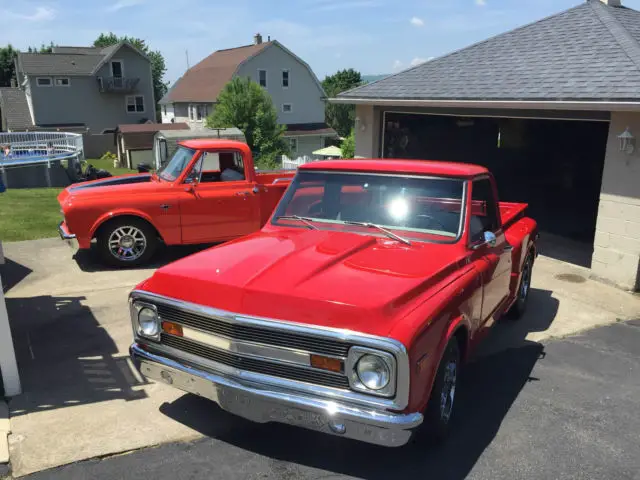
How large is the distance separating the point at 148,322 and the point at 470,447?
2486mm

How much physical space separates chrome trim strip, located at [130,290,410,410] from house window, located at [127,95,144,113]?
1895 inches

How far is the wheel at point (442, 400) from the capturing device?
366cm

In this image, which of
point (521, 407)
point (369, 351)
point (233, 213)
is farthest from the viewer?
point (233, 213)

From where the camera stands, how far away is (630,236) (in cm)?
808

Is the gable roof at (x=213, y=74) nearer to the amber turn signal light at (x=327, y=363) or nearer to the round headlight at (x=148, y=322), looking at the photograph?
the round headlight at (x=148, y=322)

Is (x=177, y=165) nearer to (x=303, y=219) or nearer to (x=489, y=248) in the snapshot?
(x=303, y=219)

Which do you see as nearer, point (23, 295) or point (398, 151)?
point (23, 295)

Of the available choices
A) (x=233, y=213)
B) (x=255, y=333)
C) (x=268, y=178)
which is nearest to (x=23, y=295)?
(x=233, y=213)

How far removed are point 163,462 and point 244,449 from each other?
554 millimetres

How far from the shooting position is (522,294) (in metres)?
6.63

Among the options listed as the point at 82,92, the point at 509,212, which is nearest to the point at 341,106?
the point at 82,92

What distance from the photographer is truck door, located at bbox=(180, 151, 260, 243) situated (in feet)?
28.1

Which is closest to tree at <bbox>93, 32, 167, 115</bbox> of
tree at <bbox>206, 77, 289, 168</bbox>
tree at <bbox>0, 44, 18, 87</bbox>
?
tree at <bbox>0, 44, 18, 87</bbox>

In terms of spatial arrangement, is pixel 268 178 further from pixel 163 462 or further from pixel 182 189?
pixel 163 462
